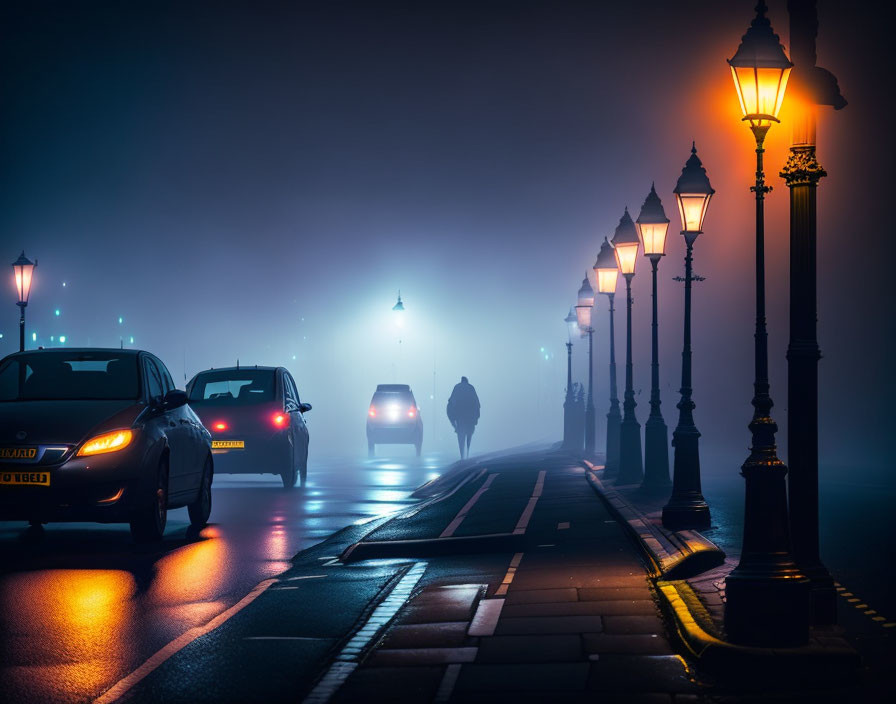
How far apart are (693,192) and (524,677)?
10.1 m

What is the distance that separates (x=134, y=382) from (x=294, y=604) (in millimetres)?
4710

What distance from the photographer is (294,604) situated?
9.34 meters

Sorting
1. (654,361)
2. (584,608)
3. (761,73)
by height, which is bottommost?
(584,608)

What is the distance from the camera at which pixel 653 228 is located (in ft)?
60.3

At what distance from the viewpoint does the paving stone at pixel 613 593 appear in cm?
915

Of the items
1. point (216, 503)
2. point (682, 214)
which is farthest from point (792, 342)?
point (216, 503)

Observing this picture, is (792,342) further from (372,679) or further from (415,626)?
(372,679)

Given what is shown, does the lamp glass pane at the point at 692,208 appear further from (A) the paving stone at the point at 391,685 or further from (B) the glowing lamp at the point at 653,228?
(A) the paving stone at the point at 391,685

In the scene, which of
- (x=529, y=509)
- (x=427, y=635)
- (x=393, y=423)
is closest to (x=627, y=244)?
(x=529, y=509)

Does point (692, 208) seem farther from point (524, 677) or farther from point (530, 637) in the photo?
point (524, 677)

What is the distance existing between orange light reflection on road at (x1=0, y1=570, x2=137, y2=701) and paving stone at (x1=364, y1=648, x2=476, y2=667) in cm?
139

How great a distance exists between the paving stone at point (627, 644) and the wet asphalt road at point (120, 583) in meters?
2.49

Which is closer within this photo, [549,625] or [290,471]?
[549,625]

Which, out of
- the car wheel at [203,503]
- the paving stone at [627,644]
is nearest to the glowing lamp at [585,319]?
the car wheel at [203,503]
